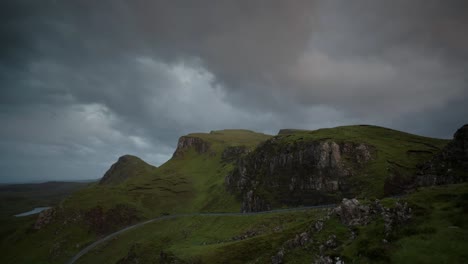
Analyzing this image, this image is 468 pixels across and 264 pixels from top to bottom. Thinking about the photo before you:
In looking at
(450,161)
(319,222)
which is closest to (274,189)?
(450,161)

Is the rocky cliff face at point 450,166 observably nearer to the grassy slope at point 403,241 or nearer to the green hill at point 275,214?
the green hill at point 275,214

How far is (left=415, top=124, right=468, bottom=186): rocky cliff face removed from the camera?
62128mm

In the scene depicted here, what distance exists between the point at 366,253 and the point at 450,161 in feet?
204

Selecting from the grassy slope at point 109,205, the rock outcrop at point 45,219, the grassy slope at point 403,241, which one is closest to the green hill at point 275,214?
the grassy slope at point 403,241

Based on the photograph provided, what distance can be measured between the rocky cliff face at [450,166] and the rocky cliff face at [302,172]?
25467mm

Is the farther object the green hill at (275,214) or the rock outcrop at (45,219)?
the rock outcrop at (45,219)

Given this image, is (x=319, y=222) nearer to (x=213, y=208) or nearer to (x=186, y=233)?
(x=186, y=233)

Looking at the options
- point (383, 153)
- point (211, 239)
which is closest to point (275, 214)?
point (211, 239)

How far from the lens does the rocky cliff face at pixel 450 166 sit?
62128 mm

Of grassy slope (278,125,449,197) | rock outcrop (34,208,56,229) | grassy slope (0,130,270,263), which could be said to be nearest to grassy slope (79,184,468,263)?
grassy slope (278,125,449,197)

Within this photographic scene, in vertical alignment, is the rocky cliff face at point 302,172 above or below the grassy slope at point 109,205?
above

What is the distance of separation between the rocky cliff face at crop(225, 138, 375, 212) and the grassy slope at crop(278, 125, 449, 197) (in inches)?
149

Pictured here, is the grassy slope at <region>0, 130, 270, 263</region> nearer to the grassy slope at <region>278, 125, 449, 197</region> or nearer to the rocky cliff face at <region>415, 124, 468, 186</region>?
the grassy slope at <region>278, 125, 449, 197</region>

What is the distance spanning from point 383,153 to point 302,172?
33.6 m
